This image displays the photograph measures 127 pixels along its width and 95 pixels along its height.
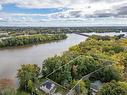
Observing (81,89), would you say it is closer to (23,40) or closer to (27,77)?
(27,77)

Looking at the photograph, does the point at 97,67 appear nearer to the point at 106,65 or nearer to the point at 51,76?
the point at 106,65

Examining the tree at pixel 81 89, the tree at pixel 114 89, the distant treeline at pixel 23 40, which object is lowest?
the distant treeline at pixel 23 40

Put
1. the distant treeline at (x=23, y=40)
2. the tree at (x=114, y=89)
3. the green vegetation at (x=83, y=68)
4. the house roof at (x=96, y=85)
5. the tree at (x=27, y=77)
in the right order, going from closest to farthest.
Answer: the tree at (x=114, y=89), the house roof at (x=96, y=85), the tree at (x=27, y=77), the green vegetation at (x=83, y=68), the distant treeline at (x=23, y=40)

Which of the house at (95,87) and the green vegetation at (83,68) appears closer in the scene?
the house at (95,87)

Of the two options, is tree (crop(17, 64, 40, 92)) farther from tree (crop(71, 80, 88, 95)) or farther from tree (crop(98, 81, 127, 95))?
tree (crop(98, 81, 127, 95))

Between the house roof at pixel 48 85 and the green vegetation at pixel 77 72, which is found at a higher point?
the green vegetation at pixel 77 72

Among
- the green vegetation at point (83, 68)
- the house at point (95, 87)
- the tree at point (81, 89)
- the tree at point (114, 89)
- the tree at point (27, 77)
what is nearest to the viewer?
the tree at point (114, 89)

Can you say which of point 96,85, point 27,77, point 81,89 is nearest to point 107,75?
point 96,85

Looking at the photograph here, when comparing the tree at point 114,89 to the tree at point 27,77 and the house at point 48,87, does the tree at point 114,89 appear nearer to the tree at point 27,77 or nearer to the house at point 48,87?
the house at point 48,87

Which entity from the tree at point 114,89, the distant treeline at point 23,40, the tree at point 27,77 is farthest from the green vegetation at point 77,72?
the distant treeline at point 23,40
